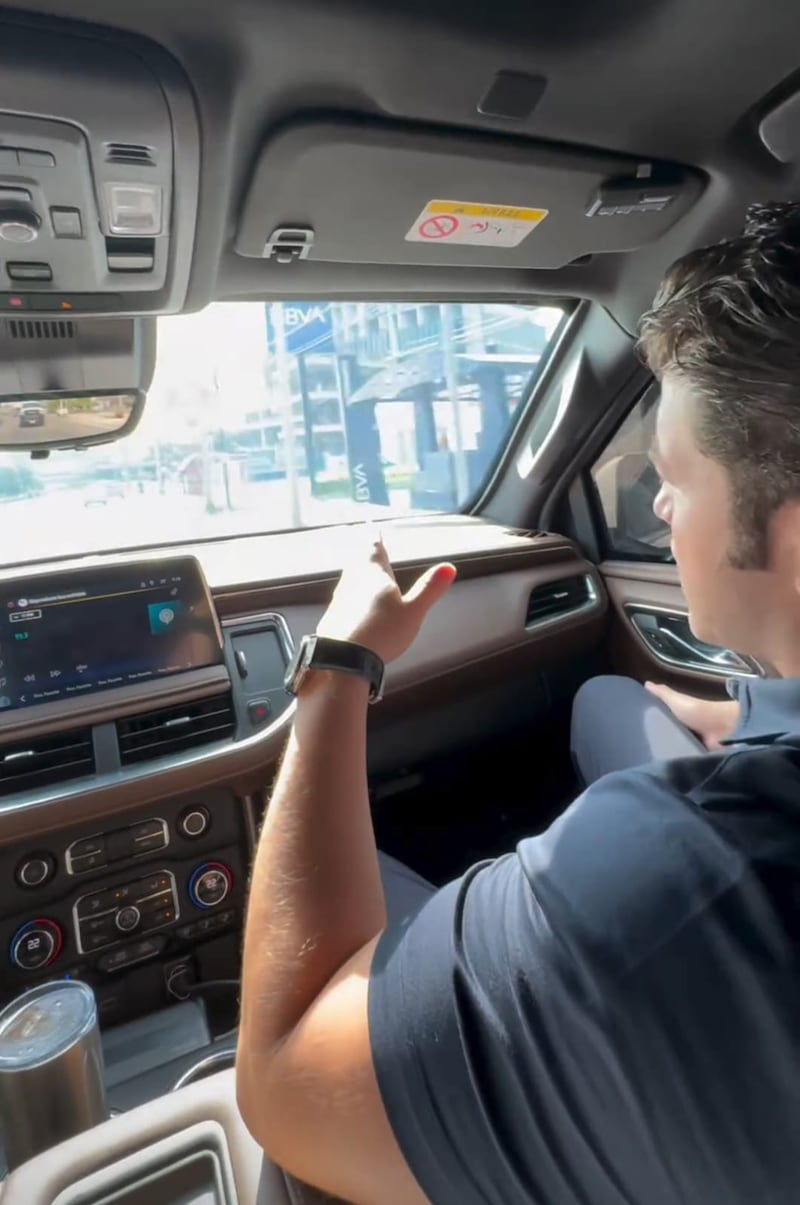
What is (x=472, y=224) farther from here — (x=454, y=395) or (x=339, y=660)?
(x=339, y=660)

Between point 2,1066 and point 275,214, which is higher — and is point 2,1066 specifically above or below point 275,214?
below

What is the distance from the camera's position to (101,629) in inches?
67.6

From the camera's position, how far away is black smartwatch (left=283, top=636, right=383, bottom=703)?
41.5 inches

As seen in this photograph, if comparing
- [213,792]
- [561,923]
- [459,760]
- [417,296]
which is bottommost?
[459,760]

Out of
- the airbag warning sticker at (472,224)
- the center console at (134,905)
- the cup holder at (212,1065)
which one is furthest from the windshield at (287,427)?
the cup holder at (212,1065)

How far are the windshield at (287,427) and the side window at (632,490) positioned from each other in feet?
1.17

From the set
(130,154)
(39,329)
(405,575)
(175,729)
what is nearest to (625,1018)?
(130,154)

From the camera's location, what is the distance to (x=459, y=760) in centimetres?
250

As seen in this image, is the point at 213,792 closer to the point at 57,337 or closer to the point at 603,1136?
the point at 57,337

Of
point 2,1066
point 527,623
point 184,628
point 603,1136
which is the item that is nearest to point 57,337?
point 184,628

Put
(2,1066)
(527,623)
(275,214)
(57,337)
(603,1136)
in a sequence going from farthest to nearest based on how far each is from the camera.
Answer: (527,623) → (57,337) → (275,214) → (2,1066) → (603,1136)

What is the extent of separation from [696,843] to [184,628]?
56.0 inches

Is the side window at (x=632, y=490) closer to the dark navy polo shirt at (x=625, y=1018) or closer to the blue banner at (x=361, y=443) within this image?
the blue banner at (x=361, y=443)

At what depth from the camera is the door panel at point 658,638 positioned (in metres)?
2.27
